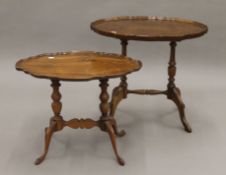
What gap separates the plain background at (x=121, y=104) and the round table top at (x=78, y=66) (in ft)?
2.01

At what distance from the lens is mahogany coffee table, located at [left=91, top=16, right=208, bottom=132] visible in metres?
3.82

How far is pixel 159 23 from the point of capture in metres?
4.32

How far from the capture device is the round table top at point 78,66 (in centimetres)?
335

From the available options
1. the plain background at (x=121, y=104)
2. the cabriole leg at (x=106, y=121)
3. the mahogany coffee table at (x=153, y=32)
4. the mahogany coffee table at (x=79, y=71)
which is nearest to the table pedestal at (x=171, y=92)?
the mahogany coffee table at (x=153, y=32)

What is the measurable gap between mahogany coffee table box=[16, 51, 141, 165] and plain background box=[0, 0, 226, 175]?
8.0 inches

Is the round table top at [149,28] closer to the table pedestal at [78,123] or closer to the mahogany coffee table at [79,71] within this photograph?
the mahogany coffee table at [79,71]

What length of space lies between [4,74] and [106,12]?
1202 mm

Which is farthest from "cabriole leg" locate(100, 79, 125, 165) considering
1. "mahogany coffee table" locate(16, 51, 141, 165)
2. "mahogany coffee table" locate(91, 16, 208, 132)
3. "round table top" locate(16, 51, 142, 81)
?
"mahogany coffee table" locate(91, 16, 208, 132)

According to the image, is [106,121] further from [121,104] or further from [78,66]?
[121,104]

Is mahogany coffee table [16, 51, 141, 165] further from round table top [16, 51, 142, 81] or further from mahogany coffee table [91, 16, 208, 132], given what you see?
mahogany coffee table [91, 16, 208, 132]

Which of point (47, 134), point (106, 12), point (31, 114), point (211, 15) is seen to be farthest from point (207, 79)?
point (47, 134)

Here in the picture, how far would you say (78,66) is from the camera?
3586 millimetres

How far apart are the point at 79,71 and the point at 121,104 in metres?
1.34

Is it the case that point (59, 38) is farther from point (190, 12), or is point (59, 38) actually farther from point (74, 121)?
point (74, 121)
